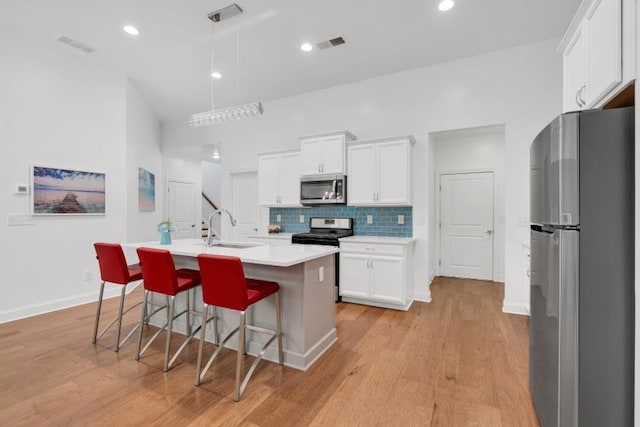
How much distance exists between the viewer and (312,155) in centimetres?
452

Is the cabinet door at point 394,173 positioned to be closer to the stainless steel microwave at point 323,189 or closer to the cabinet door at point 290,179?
the stainless steel microwave at point 323,189

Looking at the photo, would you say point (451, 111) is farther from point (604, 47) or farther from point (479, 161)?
point (604, 47)

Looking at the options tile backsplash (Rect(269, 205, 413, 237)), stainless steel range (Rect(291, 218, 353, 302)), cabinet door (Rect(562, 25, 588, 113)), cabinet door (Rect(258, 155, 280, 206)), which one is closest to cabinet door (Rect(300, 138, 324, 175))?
cabinet door (Rect(258, 155, 280, 206))

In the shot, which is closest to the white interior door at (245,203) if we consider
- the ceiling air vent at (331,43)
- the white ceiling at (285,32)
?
the white ceiling at (285,32)

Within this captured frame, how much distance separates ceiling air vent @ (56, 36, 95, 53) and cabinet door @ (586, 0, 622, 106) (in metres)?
5.03

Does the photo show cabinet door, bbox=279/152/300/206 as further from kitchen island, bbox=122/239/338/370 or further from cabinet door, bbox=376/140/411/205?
kitchen island, bbox=122/239/338/370

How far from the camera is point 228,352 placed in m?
2.68

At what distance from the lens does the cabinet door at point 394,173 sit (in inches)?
156

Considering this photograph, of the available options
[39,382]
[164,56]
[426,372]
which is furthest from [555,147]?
[164,56]

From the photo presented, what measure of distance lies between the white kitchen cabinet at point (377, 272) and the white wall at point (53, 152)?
138 inches

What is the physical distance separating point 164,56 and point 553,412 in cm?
516

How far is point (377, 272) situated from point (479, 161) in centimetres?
304

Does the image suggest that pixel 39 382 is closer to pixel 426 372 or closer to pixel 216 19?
pixel 426 372

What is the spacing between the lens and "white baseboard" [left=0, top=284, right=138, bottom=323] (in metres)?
3.46
